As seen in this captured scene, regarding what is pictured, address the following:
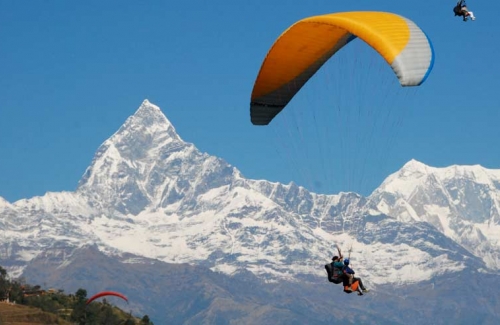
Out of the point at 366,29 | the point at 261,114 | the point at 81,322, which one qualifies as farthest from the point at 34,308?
the point at 366,29

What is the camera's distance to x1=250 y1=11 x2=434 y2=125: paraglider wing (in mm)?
49281

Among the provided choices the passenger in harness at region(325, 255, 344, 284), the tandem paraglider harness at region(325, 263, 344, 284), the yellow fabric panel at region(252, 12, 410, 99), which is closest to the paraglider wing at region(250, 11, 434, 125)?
the yellow fabric panel at region(252, 12, 410, 99)

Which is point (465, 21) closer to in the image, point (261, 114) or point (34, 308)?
point (261, 114)

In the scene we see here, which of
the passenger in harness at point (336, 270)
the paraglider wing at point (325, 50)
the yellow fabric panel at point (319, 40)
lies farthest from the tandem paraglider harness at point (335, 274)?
the yellow fabric panel at point (319, 40)

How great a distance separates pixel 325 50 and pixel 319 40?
4.50 ft

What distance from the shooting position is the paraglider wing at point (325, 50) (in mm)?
49281

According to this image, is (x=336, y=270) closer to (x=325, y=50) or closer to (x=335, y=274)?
(x=335, y=274)

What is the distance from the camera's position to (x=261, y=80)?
60812mm

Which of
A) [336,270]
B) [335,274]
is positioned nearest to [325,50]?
[336,270]

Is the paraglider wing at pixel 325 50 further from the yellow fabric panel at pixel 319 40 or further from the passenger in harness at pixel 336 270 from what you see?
the passenger in harness at pixel 336 270

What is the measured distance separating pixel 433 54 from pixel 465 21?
2.42m

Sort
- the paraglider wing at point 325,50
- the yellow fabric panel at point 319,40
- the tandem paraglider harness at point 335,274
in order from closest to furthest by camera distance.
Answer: the paraglider wing at point 325,50, the yellow fabric panel at point 319,40, the tandem paraglider harness at point 335,274

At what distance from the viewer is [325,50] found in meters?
59.0

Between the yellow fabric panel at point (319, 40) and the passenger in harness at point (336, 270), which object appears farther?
the passenger in harness at point (336, 270)
